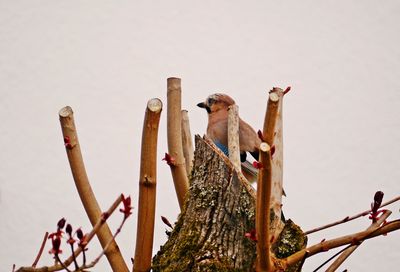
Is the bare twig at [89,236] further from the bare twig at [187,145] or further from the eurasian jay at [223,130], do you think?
the eurasian jay at [223,130]

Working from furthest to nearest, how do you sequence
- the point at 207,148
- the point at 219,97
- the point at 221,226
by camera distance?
1. the point at 219,97
2. the point at 207,148
3. the point at 221,226

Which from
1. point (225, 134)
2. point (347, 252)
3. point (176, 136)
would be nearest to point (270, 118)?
point (347, 252)

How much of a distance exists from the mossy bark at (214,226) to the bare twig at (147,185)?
11 cm

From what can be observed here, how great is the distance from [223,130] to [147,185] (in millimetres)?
1529

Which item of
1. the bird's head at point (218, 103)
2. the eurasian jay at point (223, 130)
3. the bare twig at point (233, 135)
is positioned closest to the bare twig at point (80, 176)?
the bare twig at point (233, 135)

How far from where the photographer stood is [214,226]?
55.6 inches

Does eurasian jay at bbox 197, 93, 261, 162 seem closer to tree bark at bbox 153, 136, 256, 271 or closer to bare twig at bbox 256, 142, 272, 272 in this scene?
tree bark at bbox 153, 136, 256, 271

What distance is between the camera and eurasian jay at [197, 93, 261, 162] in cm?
263

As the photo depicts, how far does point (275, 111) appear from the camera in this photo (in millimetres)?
1052

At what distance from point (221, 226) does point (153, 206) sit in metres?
0.22

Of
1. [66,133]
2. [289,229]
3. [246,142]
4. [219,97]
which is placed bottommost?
[289,229]

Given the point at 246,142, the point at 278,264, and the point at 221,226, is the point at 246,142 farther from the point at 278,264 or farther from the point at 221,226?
the point at 278,264

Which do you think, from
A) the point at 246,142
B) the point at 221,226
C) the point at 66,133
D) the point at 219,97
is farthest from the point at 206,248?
the point at 219,97

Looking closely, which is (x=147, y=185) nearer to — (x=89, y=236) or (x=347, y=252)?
(x=89, y=236)
